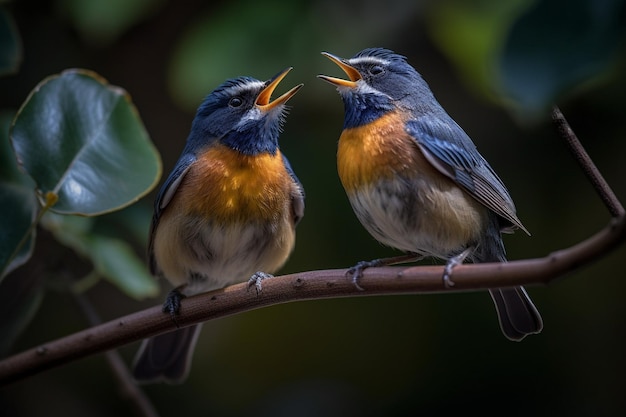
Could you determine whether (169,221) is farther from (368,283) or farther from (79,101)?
(368,283)

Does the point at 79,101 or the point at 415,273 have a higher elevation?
the point at 415,273

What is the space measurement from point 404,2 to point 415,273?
6.40 ft

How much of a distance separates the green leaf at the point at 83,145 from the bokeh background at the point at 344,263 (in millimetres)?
740

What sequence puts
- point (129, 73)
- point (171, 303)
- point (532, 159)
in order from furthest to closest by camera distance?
point (129, 73) < point (532, 159) < point (171, 303)

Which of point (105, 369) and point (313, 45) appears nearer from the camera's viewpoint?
point (313, 45)

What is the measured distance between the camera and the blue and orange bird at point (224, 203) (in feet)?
7.67

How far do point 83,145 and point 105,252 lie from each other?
68 centimetres

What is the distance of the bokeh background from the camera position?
278cm

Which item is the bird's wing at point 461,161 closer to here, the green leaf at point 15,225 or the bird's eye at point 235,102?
the bird's eye at point 235,102

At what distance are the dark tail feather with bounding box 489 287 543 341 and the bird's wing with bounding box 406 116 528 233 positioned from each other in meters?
0.16

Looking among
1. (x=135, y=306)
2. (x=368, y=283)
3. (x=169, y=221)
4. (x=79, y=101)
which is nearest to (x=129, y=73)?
(x=135, y=306)

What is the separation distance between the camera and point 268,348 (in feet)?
11.7

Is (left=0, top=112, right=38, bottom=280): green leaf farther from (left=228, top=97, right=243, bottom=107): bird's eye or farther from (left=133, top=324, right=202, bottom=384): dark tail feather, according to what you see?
(left=133, top=324, right=202, bottom=384): dark tail feather

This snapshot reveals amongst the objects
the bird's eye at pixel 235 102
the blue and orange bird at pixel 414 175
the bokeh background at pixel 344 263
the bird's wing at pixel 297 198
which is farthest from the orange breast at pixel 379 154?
the bokeh background at pixel 344 263
